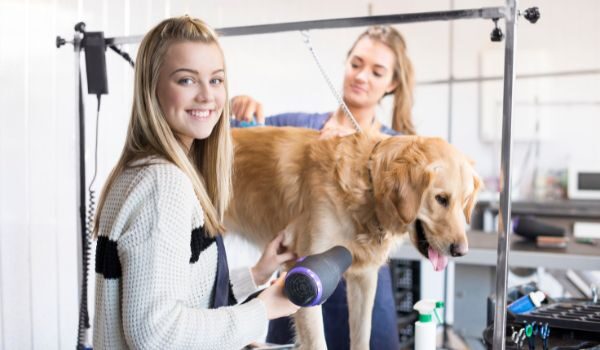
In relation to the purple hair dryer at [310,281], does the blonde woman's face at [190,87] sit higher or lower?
higher

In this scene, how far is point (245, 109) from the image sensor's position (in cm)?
177

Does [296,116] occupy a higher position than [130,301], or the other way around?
[296,116]

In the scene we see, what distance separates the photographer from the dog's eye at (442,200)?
4.34ft

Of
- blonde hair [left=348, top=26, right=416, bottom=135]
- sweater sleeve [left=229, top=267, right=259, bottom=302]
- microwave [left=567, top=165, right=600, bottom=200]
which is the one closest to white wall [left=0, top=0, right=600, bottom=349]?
sweater sleeve [left=229, top=267, right=259, bottom=302]

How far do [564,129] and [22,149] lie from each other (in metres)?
4.90

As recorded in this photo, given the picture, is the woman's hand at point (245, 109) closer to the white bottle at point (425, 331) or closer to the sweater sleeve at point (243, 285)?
the sweater sleeve at point (243, 285)

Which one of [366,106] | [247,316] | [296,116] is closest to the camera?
[247,316]

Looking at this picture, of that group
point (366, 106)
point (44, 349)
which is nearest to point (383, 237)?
point (366, 106)

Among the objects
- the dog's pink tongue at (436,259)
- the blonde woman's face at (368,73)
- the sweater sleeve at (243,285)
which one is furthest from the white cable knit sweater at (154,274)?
the blonde woman's face at (368,73)

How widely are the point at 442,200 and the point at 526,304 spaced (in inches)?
15.0

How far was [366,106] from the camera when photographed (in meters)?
2.04

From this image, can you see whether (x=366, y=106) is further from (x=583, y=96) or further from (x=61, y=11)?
(x=583, y=96)

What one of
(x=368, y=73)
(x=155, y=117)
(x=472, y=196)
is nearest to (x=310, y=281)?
(x=155, y=117)

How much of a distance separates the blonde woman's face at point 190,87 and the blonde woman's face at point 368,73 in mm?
906
